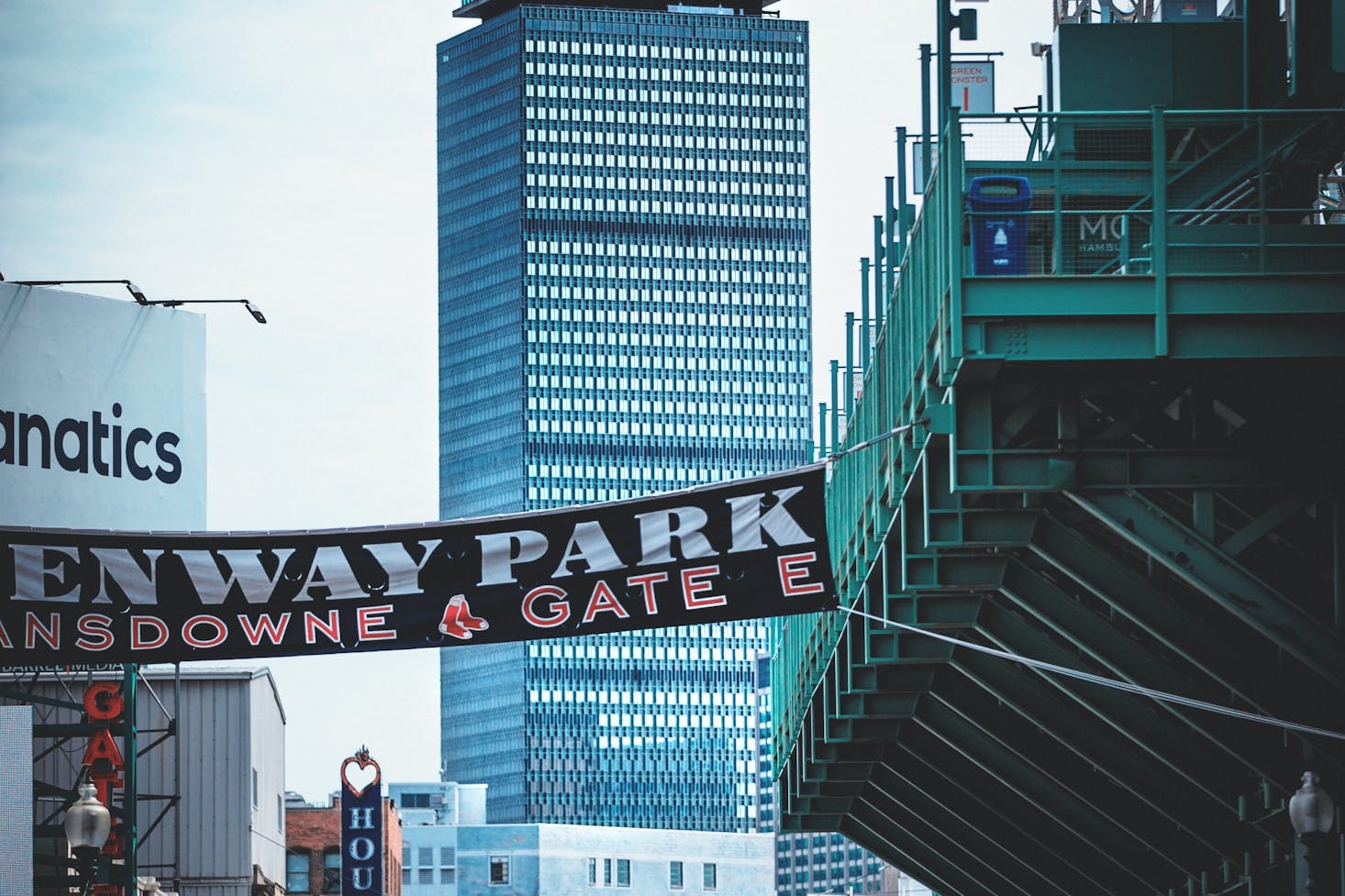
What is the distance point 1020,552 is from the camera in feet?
81.1

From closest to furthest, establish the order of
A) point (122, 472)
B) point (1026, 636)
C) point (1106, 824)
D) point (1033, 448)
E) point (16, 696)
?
1. point (1033, 448)
2. point (1026, 636)
3. point (1106, 824)
4. point (16, 696)
5. point (122, 472)

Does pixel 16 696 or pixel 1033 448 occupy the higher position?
pixel 1033 448

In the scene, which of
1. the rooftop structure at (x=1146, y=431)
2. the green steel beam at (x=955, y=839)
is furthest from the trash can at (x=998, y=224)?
the green steel beam at (x=955, y=839)

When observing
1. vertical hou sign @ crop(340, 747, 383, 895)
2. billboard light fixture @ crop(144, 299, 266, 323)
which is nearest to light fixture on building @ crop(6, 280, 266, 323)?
billboard light fixture @ crop(144, 299, 266, 323)

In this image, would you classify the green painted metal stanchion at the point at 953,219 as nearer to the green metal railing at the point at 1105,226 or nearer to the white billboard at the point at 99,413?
the green metal railing at the point at 1105,226

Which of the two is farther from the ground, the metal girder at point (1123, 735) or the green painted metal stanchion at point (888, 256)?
the green painted metal stanchion at point (888, 256)

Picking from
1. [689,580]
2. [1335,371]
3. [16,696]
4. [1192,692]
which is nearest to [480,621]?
[689,580]

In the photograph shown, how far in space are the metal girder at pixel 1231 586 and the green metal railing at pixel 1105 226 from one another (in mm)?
1721

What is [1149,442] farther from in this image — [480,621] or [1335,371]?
[480,621]

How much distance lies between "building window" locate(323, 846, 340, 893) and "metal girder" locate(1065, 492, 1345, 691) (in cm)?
6942

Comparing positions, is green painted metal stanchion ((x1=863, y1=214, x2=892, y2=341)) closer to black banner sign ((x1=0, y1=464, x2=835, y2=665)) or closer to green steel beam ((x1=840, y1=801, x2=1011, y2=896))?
black banner sign ((x1=0, y1=464, x2=835, y2=665))

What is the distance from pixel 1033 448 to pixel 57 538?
25.0 ft

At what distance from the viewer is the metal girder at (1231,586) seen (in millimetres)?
19703

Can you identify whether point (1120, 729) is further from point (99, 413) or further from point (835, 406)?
point (99, 413)
